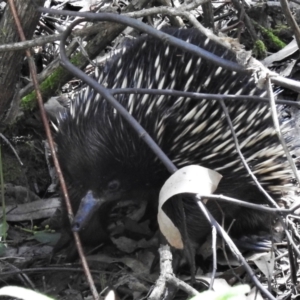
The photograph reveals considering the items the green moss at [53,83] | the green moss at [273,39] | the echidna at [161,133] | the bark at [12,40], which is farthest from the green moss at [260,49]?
the bark at [12,40]

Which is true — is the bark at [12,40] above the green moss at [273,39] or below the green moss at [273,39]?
above

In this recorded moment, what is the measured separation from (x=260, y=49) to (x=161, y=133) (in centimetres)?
155

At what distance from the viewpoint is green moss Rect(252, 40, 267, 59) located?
4.16 metres

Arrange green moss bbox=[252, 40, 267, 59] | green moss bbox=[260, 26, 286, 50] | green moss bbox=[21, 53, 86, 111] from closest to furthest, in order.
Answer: green moss bbox=[21, 53, 86, 111]
green moss bbox=[252, 40, 267, 59]
green moss bbox=[260, 26, 286, 50]

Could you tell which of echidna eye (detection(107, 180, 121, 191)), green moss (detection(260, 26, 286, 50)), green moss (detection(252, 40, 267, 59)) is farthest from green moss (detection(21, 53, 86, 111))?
green moss (detection(260, 26, 286, 50))

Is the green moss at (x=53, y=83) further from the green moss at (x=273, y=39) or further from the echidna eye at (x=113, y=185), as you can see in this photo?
the green moss at (x=273, y=39)

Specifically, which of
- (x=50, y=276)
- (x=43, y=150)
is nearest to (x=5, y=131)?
(x=43, y=150)

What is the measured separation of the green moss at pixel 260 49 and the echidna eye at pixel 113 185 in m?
→ 1.70

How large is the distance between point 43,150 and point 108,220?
727mm

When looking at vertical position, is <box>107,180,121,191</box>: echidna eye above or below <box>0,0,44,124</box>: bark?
below

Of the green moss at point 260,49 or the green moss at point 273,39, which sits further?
the green moss at point 273,39

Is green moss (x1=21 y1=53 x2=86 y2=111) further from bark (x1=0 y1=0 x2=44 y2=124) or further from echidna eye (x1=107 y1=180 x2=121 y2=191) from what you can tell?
echidna eye (x1=107 y1=180 x2=121 y2=191)

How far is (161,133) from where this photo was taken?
9.49 ft

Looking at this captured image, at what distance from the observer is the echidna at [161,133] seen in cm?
284
